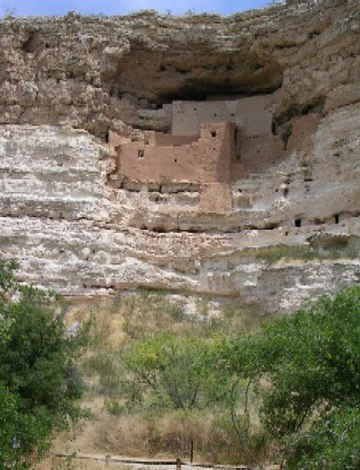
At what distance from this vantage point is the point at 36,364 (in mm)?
9922

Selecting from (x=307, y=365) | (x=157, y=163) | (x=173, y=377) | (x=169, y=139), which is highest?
(x=169, y=139)

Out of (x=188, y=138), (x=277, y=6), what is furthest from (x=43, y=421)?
(x=277, y=6)

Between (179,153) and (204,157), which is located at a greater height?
(179,153)

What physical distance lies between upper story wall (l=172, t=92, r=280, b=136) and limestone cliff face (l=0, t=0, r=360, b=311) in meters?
0.05

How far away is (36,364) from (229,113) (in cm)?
1583

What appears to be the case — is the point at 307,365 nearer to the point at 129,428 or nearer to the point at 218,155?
the point at 129,428

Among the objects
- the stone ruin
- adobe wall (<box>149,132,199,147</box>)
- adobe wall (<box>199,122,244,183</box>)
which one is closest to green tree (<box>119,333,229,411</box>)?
the stone ruin

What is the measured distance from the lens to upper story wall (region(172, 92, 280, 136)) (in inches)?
941

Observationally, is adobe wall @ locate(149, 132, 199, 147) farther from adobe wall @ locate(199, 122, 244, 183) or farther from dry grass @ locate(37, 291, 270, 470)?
dry grass @ locate(37, 291, 270, 470)

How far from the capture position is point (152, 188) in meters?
22.4

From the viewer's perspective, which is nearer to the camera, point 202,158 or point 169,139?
point 202,158

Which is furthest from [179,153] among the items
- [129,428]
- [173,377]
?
[129,428]

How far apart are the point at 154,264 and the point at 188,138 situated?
13.7 feet

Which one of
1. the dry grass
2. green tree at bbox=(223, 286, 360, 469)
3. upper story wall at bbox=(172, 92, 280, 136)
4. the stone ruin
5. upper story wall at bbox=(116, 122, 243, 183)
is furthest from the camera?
upper story wall at bbox=(172, 92, 280, 136)
